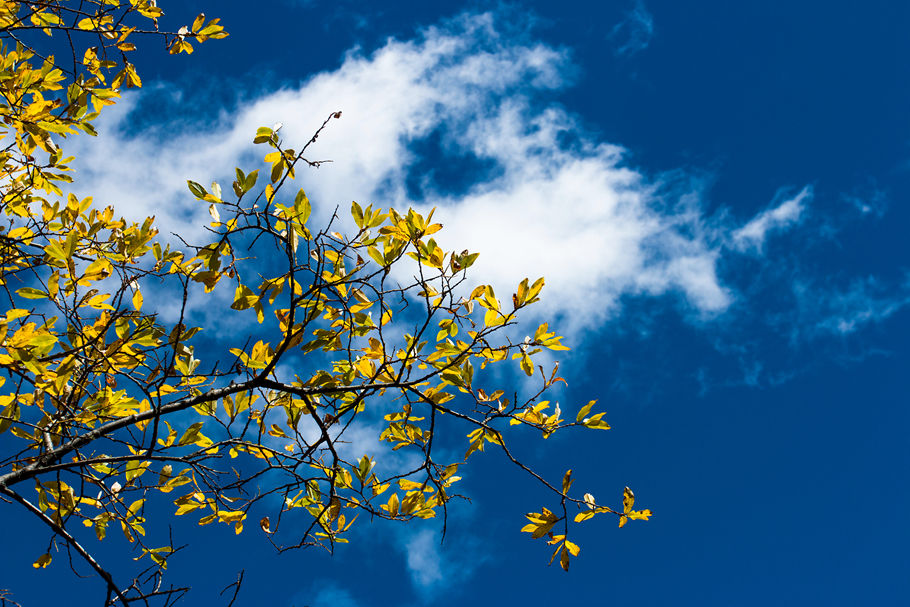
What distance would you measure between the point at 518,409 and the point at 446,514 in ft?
2.07

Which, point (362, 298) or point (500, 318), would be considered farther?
point (362, 298)

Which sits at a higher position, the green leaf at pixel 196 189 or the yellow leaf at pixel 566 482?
the green leaf at pixel 196 189

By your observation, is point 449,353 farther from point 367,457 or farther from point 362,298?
point 367,457

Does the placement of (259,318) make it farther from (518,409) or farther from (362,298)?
(518,409)

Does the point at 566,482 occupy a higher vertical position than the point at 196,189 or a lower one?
lower

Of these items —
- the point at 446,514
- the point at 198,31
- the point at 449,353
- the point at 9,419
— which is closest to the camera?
the point at 9,419

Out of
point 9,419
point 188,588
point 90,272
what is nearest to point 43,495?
point 9,419

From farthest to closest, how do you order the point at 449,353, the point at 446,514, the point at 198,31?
the point at 198,31, the point at 446,514, the point at 449,353

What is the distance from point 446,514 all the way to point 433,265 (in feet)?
4.10

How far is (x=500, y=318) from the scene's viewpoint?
2537 mm

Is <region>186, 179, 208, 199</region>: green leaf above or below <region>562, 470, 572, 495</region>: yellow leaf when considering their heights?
above

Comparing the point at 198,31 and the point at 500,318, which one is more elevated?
the point at 198,31

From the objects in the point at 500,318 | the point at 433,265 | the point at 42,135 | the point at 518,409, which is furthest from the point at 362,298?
the point at 42,135

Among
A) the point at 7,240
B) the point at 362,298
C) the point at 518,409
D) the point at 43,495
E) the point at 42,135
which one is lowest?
the point at 518,409
